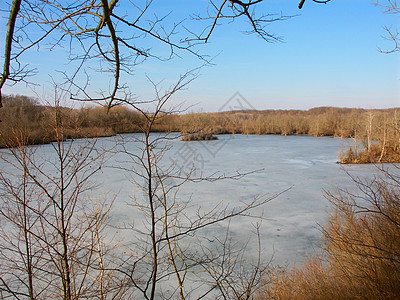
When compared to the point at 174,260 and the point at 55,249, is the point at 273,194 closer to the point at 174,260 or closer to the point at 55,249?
the point at 174,260

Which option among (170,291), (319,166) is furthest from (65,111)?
(319,166)

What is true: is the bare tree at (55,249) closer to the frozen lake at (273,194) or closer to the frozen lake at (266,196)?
the frozen lake at (266,196)

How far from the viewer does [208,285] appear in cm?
331

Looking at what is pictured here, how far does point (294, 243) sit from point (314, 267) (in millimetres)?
1216

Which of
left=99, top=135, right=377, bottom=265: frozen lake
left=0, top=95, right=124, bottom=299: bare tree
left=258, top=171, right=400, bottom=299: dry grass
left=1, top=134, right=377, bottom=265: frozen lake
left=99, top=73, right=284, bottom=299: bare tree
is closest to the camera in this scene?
left=99, top=73, right=284, bottom=299: bare tree

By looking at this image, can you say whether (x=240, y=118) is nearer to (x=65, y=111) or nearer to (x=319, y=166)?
(x=319, y=166)

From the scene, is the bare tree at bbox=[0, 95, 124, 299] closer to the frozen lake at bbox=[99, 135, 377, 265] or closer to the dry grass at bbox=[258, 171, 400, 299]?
the frozen lake at bbox=[99, 135, 377, 265]

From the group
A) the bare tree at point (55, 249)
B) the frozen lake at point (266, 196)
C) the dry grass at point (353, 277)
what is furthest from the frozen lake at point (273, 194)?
the bare tree at point (55, 249)

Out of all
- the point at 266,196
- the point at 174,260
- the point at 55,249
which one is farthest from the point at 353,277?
the point at 266,196

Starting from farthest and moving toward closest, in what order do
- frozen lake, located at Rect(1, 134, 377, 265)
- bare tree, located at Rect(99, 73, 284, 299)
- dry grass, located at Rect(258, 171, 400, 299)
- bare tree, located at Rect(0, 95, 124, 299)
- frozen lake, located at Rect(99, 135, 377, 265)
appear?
1. frozen lake, located at Rect(99, 135, 377, 265)
2. frozen lake, located at Rect(1, 134, 377, 265)
3. dry grass, located at Rect(258, 171, 400, 299)
4. bare tree, located at Rect(0, 95, 124, 299)
5. bare tree, located at Rect(99, 73, 284, 299)

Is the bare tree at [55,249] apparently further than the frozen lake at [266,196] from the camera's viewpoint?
No

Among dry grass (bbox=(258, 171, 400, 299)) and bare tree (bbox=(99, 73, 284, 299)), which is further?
dry grass (bbox=(258, 171, 400, 299))

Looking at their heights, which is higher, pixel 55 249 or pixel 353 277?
pixel 55 249

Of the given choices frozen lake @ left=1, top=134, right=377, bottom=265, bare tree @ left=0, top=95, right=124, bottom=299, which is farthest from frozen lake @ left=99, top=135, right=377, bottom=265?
bare tree @ left=0, top=95, right=124, bottom=299
